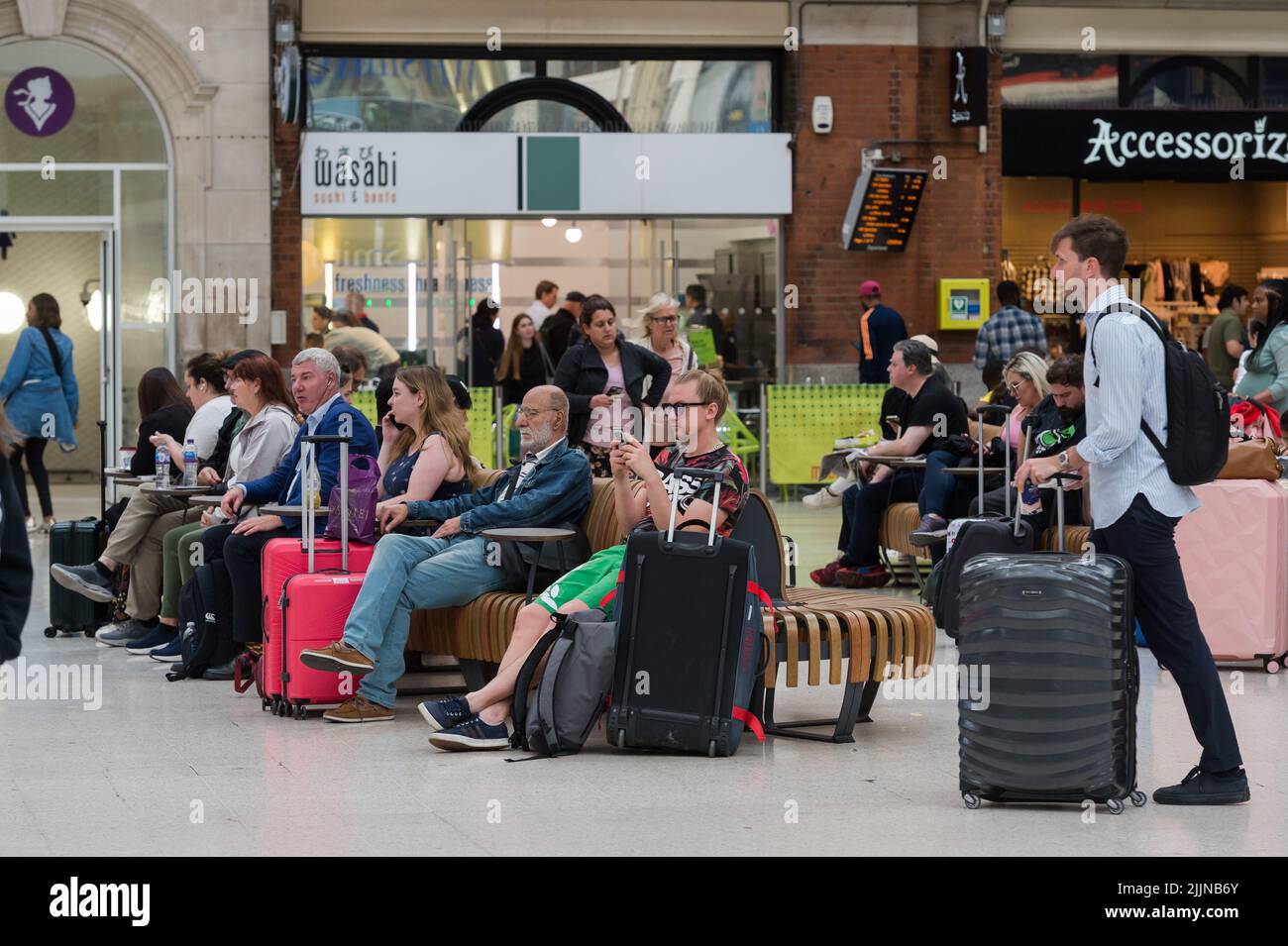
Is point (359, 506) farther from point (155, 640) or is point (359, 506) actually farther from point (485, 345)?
point (485, 345)

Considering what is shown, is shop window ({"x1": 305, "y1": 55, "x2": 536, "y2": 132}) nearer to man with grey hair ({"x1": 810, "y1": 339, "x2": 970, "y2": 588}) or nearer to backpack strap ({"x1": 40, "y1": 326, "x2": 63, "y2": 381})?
backpack strap ({"x1": 40, "y1": 326, "x2": 63, "y2": 381})

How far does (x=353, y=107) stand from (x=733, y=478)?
11.9 metres

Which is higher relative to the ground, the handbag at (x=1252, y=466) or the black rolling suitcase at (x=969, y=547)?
the handbag at (x=1252, y=466)

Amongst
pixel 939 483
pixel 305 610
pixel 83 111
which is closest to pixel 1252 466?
pixel 939 483

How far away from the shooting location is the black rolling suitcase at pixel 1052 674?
5.61 meters

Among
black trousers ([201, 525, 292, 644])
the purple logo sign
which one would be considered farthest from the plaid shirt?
black trousers ([201, 525, 292, 644])

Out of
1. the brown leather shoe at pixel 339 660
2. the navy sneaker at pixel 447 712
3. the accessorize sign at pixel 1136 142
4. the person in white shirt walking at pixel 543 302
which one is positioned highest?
the accessorize sign at pixel 1136 142

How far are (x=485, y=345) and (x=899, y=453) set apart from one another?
7.19m

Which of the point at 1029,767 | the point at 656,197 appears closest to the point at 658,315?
the point at 1029,767

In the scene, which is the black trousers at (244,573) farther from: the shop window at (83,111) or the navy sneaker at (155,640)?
the shop window at (83,111)

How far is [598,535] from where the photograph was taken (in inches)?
303

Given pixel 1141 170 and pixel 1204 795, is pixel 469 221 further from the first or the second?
pixel 1204 795

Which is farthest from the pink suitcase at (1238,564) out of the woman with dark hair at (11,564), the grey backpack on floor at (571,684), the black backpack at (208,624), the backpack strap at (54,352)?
the backpack strap at (54,352)

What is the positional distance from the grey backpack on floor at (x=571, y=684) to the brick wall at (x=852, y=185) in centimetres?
1196
